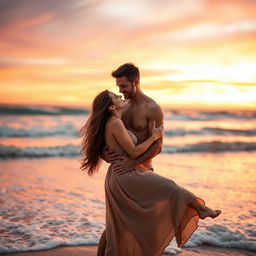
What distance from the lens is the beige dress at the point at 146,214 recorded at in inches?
150

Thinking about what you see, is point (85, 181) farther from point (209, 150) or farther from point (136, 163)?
point (209, 150)

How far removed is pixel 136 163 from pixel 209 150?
44.0 ft

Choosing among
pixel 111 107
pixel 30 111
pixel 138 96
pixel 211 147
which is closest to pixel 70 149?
pixel 211 147

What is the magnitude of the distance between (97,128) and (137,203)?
2.95 ft

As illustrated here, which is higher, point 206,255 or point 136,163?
point 136,163

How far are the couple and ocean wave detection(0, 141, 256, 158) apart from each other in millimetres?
10969

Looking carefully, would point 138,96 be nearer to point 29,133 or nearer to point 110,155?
point 110,155

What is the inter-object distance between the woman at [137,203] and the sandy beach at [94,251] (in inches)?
50.3

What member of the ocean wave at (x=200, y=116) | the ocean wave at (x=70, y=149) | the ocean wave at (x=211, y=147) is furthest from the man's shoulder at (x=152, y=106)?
the ocean wave at (x=200, y=116)

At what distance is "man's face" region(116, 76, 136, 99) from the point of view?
4082mm

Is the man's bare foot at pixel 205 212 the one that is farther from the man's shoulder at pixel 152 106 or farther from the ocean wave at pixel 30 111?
the ocean wave at pixel 30 111

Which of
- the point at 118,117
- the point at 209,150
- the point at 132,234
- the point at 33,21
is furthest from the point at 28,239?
the point at 209,150

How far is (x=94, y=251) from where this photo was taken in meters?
5.16

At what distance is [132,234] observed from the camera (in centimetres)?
387
